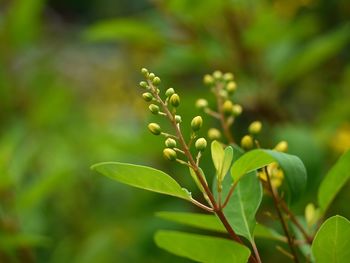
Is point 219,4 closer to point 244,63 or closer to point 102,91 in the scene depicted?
point 244,63

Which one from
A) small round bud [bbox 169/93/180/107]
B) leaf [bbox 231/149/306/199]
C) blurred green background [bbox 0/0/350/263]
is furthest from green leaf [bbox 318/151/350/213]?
blurred green background [bbox 0/0/350/263]

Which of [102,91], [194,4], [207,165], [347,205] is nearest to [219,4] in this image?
[194,4]

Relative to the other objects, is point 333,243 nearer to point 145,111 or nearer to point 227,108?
point 227,108

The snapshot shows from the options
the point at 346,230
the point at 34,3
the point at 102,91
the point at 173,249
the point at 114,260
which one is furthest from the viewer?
the point at 102,91

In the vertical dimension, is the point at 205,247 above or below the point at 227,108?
below

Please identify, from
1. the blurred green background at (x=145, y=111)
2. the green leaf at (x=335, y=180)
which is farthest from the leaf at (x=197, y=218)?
the blurred green background at (x=145, y=111)

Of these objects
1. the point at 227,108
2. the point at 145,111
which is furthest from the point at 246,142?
the point at 145,111

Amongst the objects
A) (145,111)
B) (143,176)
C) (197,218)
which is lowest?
(145,111)
